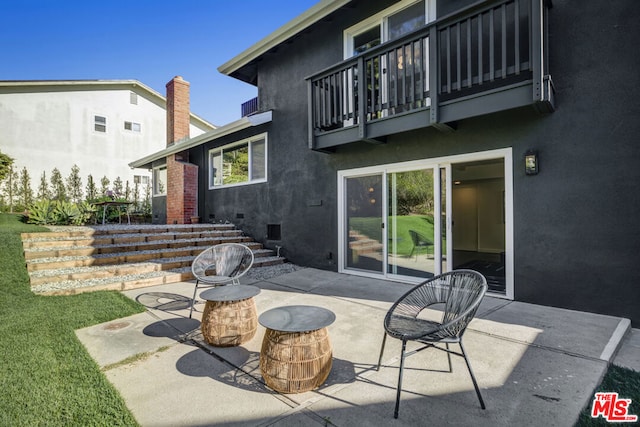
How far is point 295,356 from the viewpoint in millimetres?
2164

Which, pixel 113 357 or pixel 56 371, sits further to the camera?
pixel 113 357

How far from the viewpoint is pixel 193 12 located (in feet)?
29.0

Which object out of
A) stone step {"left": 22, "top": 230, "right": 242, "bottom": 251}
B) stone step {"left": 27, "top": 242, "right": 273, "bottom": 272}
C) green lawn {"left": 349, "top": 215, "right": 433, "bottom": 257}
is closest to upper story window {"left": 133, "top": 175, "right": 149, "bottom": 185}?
stone step {"left": 22, "top": 230, "right": 242, "bottom": 251}

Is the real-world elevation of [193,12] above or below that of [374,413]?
above

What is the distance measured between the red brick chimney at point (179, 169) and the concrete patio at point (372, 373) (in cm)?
653

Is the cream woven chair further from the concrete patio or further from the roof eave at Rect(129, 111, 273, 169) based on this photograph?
the roof eave at Rect(129, 111, 273, 169)

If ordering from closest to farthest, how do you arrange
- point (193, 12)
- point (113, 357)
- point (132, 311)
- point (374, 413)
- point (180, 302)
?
point (374, 413), point (113, 357), point (132, 311), point (180, 302), point (193, 12)

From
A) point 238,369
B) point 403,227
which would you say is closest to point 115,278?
point 238,369

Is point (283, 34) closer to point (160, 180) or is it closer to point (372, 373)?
point (372, 373)

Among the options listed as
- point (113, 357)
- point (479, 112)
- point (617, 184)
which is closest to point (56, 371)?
point (113, 357)

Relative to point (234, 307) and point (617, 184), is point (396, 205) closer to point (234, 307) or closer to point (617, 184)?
point (617, 184)

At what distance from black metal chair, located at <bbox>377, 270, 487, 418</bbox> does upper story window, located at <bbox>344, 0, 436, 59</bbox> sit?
166 inches

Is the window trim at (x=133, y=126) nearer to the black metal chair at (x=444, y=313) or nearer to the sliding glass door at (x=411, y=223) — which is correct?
the sliding glass door at (x=411, y=223)

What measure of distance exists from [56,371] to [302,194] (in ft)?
17.3
